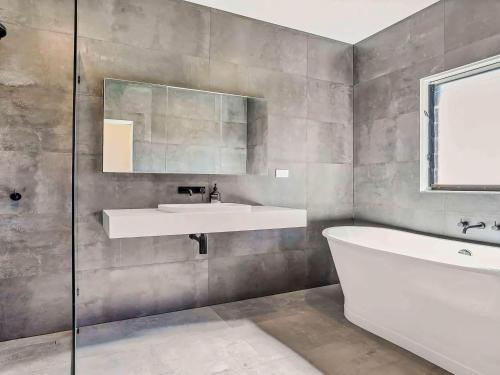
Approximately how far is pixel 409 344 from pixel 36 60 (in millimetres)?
3094

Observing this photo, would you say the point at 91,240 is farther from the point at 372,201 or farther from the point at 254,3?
the point at 372,201

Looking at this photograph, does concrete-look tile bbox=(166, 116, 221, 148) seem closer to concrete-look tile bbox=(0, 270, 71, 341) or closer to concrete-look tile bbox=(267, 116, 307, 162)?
concrete-look tile bbox=(267, 116, 307, 162)

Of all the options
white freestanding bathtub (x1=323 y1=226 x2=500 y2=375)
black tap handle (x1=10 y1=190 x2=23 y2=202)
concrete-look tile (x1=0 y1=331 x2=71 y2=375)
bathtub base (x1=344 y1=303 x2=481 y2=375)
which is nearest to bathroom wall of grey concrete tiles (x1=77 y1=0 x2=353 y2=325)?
concrete-look tile (x1=0 y1=331 x2=71 y2=375)

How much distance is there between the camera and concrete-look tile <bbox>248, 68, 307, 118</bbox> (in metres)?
3.12

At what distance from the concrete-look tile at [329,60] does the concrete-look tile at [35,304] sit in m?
2.85

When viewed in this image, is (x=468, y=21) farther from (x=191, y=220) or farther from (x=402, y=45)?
(x=191, y=220)

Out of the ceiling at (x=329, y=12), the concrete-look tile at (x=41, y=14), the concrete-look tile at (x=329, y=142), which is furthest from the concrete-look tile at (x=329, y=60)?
the concrete-look tile at (x=41, y=14)

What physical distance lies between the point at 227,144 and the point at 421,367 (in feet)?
6.90

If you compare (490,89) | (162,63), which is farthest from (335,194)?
(162,63)

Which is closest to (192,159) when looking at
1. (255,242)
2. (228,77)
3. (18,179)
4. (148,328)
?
(228,77)

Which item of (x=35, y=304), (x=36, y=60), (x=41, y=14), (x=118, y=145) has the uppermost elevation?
(x=41, y=14)

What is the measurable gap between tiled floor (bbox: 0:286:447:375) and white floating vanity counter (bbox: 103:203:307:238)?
2.43ft

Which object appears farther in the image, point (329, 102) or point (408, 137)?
point (329, 102)

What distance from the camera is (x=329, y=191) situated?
11.6 feet
